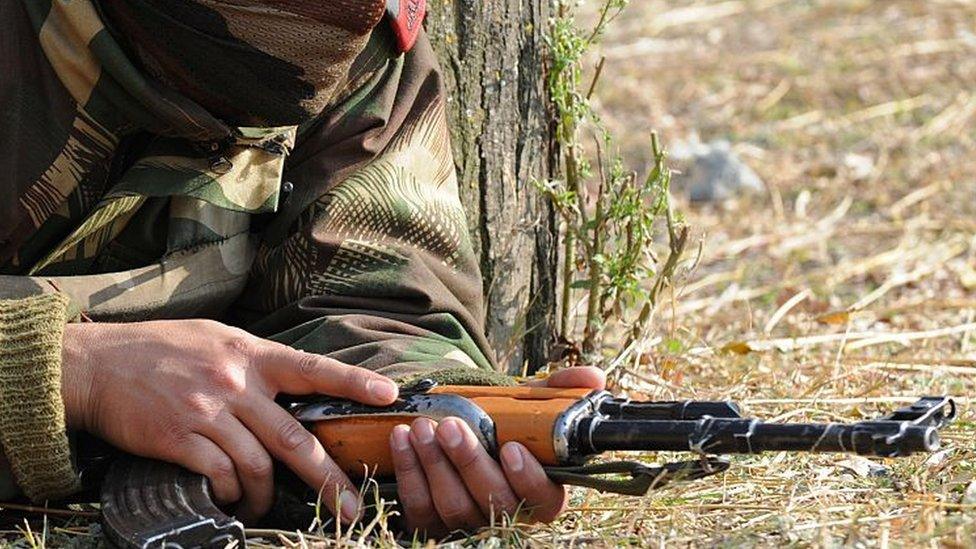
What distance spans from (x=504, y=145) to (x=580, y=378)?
3.11 ft

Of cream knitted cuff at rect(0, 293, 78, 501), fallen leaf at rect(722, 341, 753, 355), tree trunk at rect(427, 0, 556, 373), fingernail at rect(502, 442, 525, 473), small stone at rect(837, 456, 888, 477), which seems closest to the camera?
fingernail at rect(502, 442, 525, 473)

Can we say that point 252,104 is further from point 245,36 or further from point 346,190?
point 346,190

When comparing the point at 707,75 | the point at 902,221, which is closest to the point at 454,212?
the point at 902,221

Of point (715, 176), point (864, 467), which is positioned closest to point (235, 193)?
point (864, 467)

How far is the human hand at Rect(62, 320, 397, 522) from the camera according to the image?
2254 millimetres

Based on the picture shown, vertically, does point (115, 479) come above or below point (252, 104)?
below

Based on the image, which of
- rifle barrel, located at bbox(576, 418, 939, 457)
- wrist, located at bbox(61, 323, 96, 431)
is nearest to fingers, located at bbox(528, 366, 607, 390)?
rifle barrel, located at bbox(576, 418, 939, 457)

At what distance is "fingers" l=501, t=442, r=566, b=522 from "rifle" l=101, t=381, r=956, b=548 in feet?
0.06

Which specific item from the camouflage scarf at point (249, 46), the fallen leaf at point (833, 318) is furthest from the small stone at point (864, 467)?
the fallen leaf at point (833, 318)

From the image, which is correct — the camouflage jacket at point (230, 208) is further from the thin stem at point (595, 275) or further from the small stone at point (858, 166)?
the small stone at point (858, 166)

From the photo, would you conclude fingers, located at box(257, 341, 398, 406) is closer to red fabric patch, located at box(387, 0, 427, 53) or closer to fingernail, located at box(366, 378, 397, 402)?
fingernail, located at box(366, 378, 397, 402)

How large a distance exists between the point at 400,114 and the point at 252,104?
429 mm

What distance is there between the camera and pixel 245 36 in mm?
2332

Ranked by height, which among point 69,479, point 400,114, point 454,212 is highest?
point 400,114
